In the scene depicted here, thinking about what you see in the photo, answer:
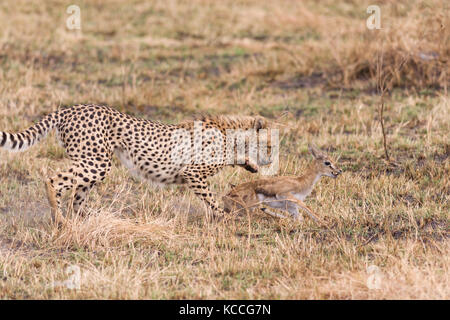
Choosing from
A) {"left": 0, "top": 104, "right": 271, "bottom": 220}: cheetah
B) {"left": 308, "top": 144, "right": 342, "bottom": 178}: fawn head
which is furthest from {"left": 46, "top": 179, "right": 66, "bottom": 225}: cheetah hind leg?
{"left": 308, "top": 144, "right": 342, "bottom": 178}: fawn head

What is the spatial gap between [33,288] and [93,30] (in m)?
10.7

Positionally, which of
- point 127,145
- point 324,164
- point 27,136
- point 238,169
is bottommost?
point 238,169

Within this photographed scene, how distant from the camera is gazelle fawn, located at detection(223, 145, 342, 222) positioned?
261 inches

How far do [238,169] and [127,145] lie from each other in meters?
1.65

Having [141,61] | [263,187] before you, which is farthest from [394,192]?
[141,61]

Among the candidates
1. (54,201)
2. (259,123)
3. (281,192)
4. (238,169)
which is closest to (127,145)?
(54,201)

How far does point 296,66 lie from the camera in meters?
12.2

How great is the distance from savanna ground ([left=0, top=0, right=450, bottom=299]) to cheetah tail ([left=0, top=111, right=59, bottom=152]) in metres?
0.73

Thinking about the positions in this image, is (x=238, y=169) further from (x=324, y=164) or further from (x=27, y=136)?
(x=27, y=136)

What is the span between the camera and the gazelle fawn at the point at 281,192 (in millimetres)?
6625

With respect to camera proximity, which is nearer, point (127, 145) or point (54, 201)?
point (54, 201)

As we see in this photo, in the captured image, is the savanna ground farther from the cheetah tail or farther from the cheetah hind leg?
the cheetah tail

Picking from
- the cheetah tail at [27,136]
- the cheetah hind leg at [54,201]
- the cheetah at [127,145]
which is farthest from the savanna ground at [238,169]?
the cheetah tail at [27,136]

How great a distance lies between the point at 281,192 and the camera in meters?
6.62
